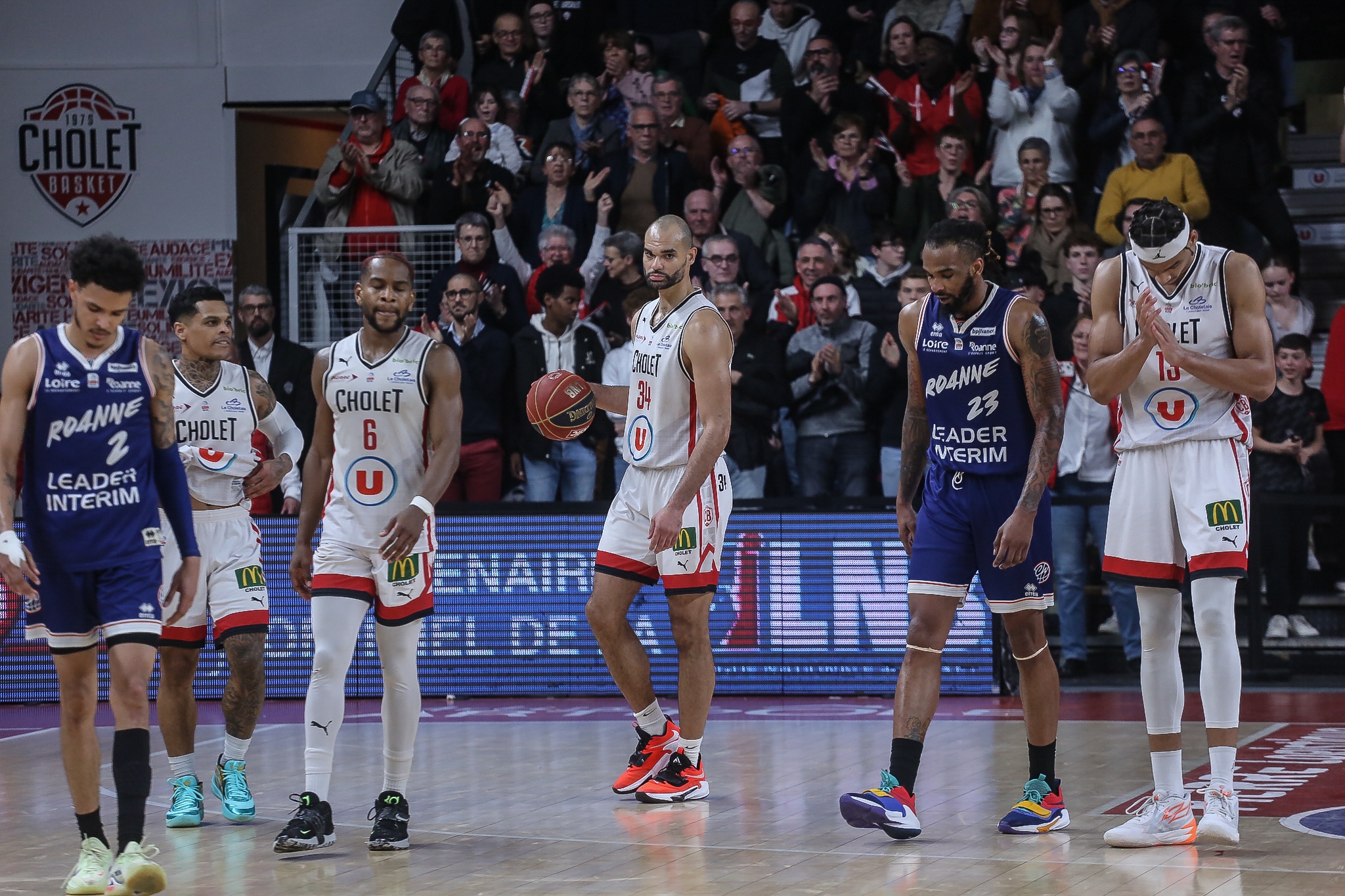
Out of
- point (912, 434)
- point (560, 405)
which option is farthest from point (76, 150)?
point (912, 434)

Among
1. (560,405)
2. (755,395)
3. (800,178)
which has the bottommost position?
(560,405)

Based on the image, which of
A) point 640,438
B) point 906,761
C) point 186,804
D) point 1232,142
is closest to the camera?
point 906,761

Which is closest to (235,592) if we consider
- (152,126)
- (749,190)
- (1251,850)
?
(1251,850)

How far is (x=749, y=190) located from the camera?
12938mm

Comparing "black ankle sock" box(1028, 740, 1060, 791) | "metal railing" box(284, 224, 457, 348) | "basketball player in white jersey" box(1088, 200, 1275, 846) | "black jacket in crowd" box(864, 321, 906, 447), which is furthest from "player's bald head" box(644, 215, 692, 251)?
"metal railing" box(284, 224, 457, 348)

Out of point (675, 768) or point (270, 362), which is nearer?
point (675, 768)

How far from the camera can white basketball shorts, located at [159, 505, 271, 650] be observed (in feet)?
24.6

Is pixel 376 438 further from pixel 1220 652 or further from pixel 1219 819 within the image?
pixel 1219 819

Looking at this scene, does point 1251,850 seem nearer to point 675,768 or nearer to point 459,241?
point 675,768

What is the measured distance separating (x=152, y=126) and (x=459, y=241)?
19.3ft

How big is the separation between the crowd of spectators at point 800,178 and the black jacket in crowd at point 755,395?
20mm

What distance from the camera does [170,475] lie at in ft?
19.4

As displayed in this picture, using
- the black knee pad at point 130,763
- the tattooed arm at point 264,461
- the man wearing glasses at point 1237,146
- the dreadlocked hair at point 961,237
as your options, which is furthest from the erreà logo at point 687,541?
the man wearing glasses at point 1237,146

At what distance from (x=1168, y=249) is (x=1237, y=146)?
7039 millimetres
